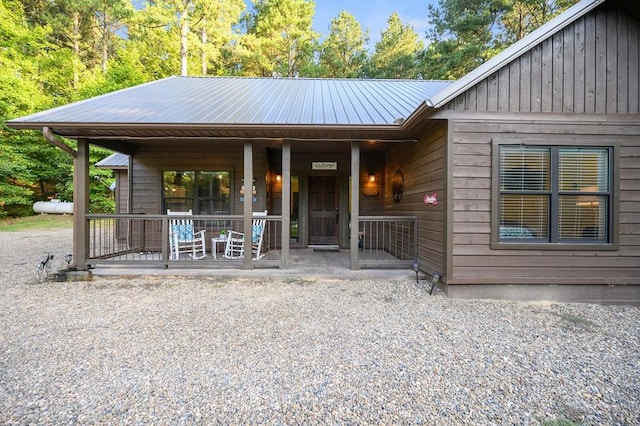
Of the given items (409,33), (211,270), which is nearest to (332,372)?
(211,270)

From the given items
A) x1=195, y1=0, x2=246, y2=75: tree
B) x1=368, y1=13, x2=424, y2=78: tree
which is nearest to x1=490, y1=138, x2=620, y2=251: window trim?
x1=368, y1=13, x2=424, y2=78: tree

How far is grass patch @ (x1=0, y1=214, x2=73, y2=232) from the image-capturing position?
1244 centimetres

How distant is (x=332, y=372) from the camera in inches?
86.9

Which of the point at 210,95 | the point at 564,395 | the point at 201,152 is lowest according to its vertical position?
the point at 564,395

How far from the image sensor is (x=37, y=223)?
13.7 meters

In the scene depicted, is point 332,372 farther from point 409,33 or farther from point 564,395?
point 409,33

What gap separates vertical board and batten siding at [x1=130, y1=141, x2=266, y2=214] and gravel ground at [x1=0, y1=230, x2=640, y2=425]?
117 inches

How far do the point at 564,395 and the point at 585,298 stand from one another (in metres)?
2.62

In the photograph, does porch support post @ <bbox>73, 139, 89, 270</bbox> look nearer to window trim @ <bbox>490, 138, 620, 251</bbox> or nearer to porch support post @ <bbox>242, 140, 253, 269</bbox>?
porch support post @ <bbox>242, 140, 253, 269</bbox>

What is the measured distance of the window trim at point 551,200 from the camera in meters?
3.78

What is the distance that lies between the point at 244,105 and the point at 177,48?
13.4m

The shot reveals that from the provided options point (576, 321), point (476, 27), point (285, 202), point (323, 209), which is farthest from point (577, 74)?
point (476, 27)

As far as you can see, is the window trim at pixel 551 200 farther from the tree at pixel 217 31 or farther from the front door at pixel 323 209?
the tree at pixel 217 31

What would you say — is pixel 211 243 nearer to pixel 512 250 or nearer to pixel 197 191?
pixel 197 191
